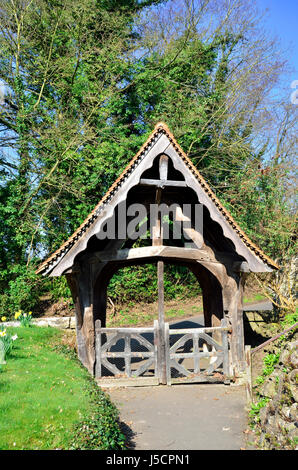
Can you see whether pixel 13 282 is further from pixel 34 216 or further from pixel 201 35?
pixel 201 35

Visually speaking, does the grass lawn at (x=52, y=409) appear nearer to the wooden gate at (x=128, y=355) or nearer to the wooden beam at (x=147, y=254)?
the wooden gate at (x=128, y=355)

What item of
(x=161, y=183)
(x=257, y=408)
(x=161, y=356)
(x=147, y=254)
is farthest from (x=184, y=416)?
(x=161, y=183)

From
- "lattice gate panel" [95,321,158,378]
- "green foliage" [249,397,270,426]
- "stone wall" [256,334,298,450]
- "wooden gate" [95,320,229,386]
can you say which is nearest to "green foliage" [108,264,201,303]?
"lattice gate panel" [95,321,158,378]

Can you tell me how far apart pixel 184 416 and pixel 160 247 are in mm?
3646

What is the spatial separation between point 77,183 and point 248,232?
24.2 feet

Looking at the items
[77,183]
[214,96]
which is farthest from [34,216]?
[214,96]

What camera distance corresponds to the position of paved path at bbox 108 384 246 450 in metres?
5.76

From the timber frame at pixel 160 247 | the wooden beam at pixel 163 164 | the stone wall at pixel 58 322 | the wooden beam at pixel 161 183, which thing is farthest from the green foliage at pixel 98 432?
the stone wall at pixel 58 322

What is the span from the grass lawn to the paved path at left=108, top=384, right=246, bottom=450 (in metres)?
0.83

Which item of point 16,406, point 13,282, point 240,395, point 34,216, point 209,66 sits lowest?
point 240,395

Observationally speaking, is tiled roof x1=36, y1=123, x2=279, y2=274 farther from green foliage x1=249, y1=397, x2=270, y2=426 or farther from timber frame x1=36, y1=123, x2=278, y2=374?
green foliage x1=249, y1=397, x2=270, y2=426

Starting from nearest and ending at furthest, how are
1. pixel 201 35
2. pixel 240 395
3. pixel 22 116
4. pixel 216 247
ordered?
1. pixel 240 395
2. pixel 216 247
3. pixel 22 116
4. pixel 201 35

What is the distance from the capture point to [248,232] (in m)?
14.4

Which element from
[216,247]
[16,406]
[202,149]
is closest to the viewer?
[16,406]
